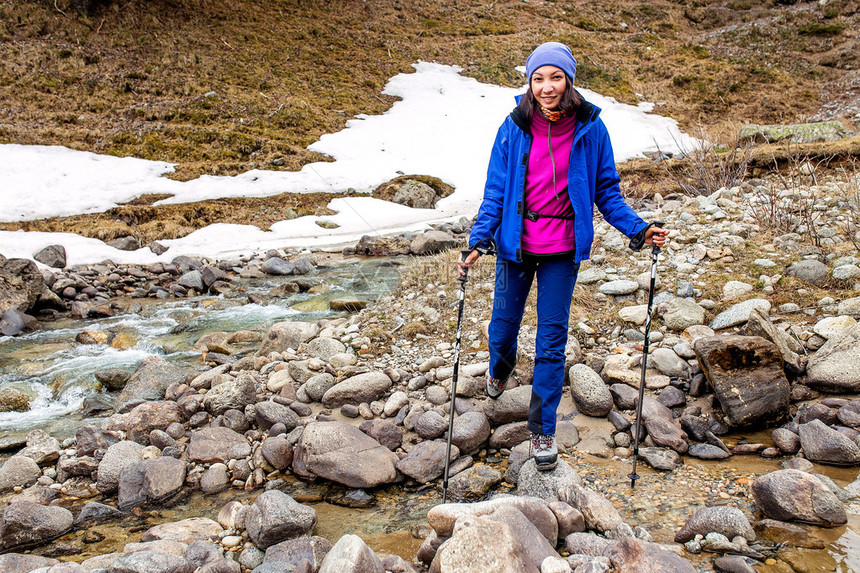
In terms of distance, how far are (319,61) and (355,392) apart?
29.2 meters

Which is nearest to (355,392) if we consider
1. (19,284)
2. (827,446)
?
(827,446)

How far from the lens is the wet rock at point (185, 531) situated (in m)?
3.36

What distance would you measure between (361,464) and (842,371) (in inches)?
149

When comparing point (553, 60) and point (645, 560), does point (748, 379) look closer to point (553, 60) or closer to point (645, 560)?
point (645, 560)

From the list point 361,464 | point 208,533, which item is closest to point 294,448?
point 361,464

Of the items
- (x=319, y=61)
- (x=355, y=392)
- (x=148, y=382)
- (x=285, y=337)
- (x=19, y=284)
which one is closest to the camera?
(x=355, y=392)

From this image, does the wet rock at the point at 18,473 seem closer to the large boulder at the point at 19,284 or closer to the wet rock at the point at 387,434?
the wet rock at the point at 387,434

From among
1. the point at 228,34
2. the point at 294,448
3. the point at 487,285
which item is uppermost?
the point at 228,34

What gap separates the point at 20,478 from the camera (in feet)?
14.7

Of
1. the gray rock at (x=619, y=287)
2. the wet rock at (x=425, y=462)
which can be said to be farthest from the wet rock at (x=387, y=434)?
the gray rock at (x=619, y=287)

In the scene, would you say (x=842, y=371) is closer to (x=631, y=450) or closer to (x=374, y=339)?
(x=631, y=450)

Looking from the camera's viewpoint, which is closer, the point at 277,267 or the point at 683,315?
the point at 683,315

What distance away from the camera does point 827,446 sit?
346 centimetres

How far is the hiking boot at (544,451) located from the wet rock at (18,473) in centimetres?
423
